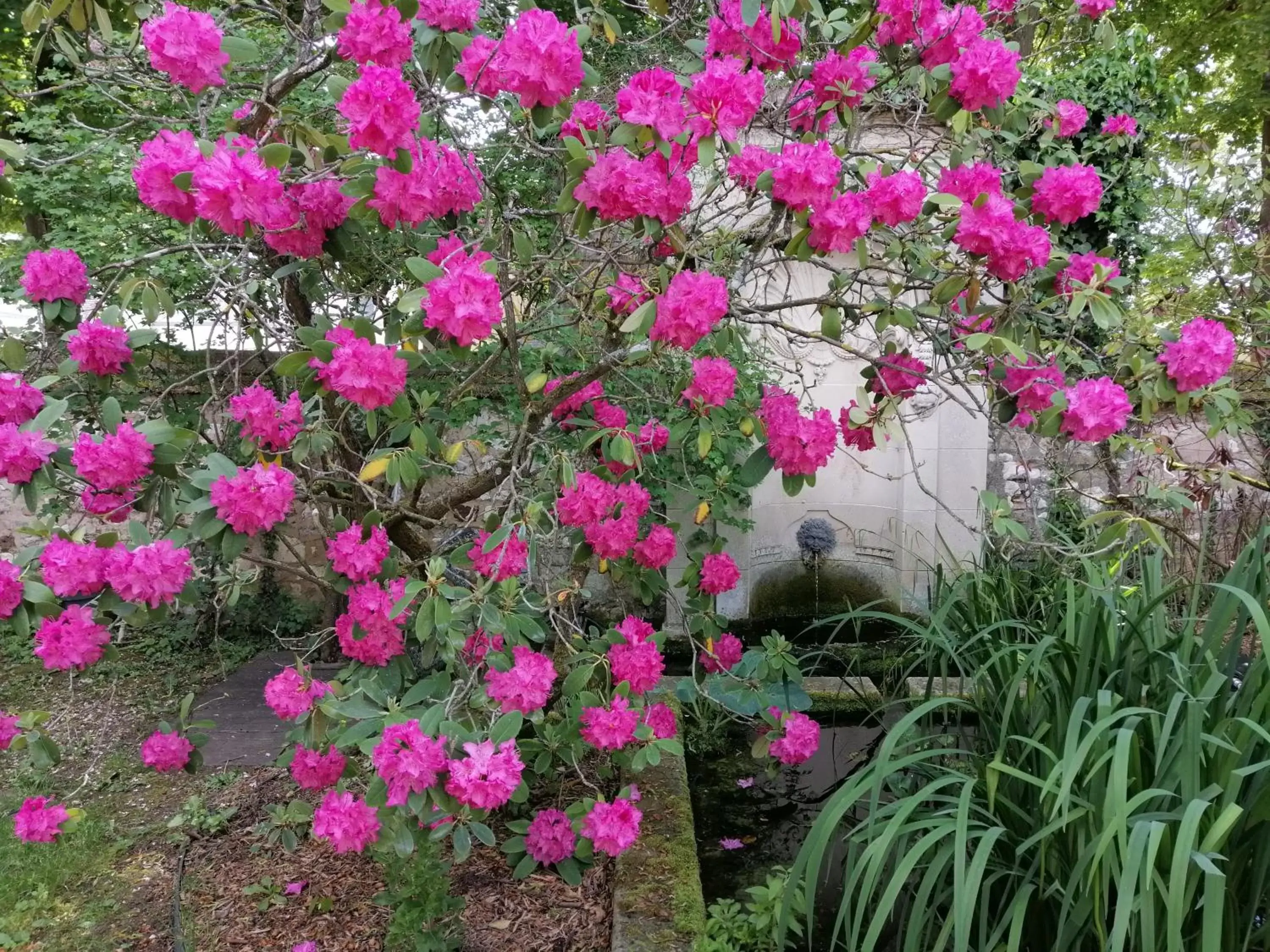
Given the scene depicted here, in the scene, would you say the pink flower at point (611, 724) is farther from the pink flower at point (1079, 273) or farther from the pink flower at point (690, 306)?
the pink flower at point (1079, 273)

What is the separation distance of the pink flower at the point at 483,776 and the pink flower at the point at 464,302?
680mm

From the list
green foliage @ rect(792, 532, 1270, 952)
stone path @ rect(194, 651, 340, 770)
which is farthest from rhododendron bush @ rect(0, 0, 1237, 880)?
stone path @ rect(194, 651, 340, 770)

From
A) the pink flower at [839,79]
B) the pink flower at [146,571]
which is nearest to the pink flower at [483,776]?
the pink flower at [146,571]

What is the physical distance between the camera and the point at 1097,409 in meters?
1.61

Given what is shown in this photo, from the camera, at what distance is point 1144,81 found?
15.3 feet

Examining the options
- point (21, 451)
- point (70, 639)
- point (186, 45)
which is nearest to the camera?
point (21, 451)

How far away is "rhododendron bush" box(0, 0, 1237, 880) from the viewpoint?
1.41 metres

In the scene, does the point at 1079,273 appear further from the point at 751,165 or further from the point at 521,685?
the point at 521,685

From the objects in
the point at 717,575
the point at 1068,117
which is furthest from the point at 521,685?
the point at 1068,117

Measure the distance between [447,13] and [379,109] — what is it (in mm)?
229

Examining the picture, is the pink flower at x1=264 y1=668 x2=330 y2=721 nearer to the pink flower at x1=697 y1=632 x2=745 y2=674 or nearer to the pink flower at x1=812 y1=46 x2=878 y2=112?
the pink flower at x1=697 y1=632 x2=745 y2=674

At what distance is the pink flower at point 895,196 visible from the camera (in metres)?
1.66

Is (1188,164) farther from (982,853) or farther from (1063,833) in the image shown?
(982,853)

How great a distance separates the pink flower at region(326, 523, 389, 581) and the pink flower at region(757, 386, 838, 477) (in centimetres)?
83
